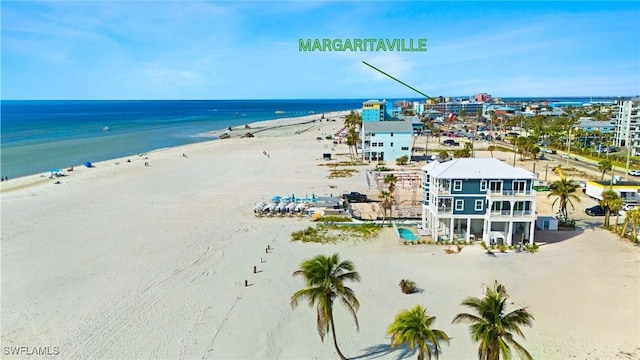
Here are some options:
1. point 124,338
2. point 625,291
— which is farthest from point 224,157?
point 625,291

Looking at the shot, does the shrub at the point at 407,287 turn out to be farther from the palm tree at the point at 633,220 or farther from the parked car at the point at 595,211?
the parked car at the point at 595,211

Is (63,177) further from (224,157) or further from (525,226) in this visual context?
(525,226)

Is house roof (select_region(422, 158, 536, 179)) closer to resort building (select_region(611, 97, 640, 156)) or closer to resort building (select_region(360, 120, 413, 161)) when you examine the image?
resort building (select_region(360, 120, 413, 161))

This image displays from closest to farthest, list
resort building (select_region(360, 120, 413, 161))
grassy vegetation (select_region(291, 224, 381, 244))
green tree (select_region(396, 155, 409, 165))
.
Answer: grassy vegetation (select_region(291, 224, 381, 244)) → green tree (select_region(396, 155, 409, 165)) → resort building (select_region(360, 120, 413, 161))

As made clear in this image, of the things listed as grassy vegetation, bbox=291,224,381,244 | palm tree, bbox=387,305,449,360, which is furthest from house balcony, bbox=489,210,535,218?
palm tree, bbox=387,305,449,360

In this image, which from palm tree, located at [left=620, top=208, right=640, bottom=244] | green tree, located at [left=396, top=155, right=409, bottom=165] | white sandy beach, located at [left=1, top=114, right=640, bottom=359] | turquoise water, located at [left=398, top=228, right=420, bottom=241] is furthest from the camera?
green tree, located at [left=396, top=155, right=409, bottom=165]

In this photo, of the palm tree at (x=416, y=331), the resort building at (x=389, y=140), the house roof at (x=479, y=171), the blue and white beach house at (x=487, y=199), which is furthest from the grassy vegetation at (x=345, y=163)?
the palm tree at (x=416, y=331)
